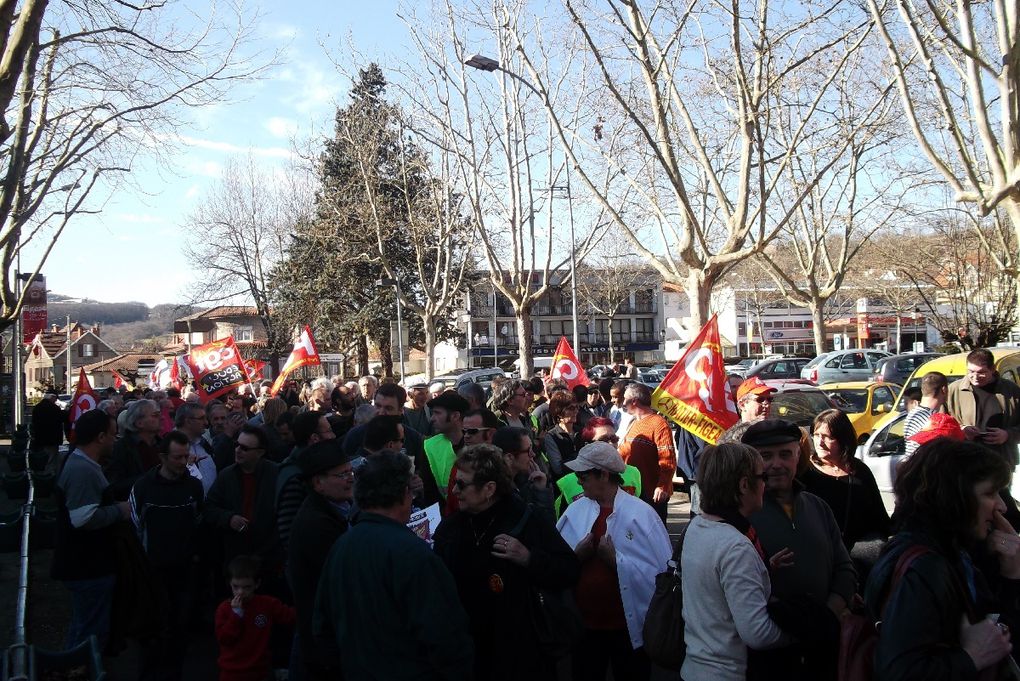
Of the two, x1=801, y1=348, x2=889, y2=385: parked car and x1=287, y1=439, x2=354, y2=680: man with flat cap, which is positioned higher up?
x1=287, y1=439, x2=354, y2=680: man with flat cap

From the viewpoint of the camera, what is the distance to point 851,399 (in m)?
16.7

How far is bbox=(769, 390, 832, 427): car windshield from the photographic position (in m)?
14.3

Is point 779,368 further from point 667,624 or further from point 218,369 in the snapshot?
point 667,624

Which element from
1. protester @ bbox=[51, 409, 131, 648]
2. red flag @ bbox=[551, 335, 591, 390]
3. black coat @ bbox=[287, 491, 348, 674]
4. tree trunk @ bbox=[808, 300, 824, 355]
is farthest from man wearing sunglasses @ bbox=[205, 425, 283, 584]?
tree trunk @ bbox=[808, 300, 824, 355]

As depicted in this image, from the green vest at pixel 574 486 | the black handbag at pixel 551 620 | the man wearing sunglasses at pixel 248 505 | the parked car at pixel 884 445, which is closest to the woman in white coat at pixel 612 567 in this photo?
the black handbag at pixel 551 620

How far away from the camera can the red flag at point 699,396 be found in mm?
7160

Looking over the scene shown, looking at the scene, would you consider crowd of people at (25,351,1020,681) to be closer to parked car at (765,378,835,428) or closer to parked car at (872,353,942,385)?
parked car at (765,378,835,428)

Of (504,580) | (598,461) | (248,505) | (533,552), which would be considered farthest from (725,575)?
(248,505)

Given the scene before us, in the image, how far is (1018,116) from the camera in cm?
1067

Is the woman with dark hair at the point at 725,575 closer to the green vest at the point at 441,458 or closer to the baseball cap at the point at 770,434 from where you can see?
the baseball cap at the point at 770,434

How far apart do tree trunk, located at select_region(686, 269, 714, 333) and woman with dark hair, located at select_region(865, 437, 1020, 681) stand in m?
11.5

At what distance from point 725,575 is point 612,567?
128 cm

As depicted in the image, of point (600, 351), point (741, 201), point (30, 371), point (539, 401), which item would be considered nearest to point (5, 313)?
point (539, 401)

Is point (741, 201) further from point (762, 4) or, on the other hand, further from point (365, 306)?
point (365, 306)
